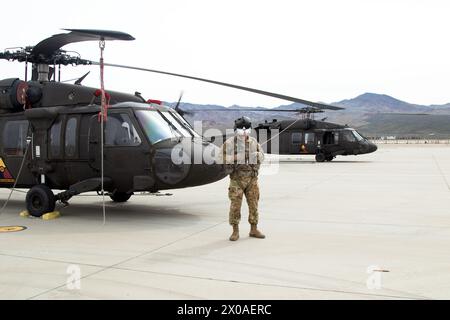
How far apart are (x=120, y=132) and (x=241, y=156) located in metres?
2.40

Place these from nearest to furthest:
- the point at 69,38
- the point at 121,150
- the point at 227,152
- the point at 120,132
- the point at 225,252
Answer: the point at 225,252 → the point at 227,152 → the point at 69,38 → the point at 121,150 → the point at 120,132

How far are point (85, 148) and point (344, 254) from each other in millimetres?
4543

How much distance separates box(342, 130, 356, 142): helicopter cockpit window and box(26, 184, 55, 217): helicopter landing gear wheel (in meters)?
19.2

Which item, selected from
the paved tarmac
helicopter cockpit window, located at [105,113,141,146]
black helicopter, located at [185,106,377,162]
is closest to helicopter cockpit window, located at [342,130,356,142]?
black helicopter, located at [185,106,377,162]

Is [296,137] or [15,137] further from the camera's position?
[296,137]

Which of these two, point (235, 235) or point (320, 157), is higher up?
point (320, 157)

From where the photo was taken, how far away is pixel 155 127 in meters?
7.53

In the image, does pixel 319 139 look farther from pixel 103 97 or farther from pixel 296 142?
pixel 103 97

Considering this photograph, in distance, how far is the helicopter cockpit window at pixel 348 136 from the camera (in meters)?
24.7

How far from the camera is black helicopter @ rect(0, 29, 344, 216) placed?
7309mm

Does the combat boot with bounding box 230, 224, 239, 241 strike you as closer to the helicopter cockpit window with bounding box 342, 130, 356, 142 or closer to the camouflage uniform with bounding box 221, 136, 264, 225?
the camouflage uniform with bounding box 221, 136, 264, 225

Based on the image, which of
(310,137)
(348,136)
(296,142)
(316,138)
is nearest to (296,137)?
(296,142)
